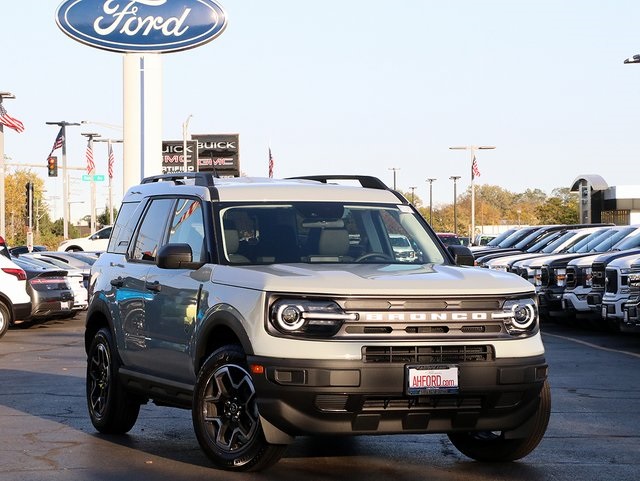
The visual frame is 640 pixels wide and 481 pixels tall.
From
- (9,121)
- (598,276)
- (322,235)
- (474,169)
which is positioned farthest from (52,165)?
(322,235)

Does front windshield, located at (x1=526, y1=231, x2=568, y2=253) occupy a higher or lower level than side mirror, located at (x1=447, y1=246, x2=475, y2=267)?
lower

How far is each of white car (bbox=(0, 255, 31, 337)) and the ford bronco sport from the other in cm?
1304

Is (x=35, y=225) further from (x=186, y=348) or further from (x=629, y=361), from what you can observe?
(x=186, y=348)

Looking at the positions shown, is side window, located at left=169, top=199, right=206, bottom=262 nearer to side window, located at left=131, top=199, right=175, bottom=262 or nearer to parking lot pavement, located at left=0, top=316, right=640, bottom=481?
side window, located at left=131, top=199, right=175, bottom=262

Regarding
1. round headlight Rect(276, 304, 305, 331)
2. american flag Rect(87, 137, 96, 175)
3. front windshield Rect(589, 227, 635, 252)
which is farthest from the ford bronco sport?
american flag Rect(87, 137, 96, 175)

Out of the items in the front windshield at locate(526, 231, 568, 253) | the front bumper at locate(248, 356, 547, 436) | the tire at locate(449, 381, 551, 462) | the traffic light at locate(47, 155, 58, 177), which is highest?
the traffic light at locate(47, 155, 58, 177)

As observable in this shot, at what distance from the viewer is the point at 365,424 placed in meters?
7.84

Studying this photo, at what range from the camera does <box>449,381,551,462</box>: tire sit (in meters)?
8.48

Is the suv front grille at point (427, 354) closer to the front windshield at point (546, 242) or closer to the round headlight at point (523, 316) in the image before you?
the round headlight at point (523, 316)

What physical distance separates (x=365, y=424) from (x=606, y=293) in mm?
12749

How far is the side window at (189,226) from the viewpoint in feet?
30.5

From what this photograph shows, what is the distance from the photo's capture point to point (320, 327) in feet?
25.7

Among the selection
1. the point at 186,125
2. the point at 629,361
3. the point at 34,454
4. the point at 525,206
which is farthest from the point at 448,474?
the point at 525,206

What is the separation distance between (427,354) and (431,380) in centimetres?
17
